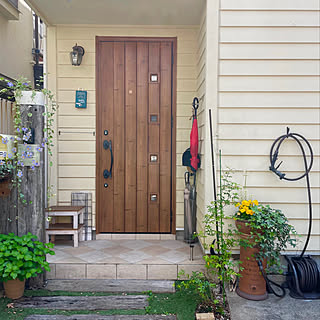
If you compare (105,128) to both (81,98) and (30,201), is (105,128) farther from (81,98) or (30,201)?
(30,201)

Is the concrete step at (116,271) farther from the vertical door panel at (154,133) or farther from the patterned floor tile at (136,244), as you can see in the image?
the vertical door panel at (154,133)

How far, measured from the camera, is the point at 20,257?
8.74 ft

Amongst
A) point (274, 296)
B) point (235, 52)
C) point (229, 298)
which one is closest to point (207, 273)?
point (229, 298)

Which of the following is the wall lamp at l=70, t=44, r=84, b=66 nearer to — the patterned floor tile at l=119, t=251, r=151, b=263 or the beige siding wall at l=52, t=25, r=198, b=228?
the beige siding wall at l=52, t=25, r=198, b=228

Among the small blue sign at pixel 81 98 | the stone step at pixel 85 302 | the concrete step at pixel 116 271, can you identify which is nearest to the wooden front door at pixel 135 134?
the small blue sign at pixel 81 98

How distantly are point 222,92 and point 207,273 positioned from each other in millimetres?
1644

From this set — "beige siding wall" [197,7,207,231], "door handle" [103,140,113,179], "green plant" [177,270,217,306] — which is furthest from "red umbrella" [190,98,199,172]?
"green plant" [177,270,217,306]

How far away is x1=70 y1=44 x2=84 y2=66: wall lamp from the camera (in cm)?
387

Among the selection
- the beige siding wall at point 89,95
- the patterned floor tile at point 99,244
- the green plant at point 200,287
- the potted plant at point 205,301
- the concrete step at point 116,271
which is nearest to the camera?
the potted plant at point 205,301

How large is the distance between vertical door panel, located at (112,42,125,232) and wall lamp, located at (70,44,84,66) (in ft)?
1.28

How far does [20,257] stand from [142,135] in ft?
6.28

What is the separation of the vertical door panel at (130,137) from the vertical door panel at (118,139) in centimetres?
5

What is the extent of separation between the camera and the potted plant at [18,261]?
265 centimetres

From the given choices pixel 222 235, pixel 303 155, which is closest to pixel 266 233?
pixel 222 235
